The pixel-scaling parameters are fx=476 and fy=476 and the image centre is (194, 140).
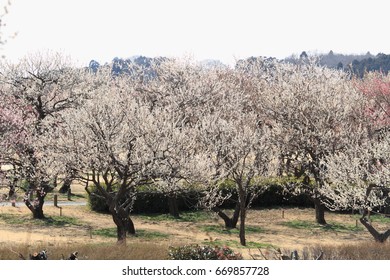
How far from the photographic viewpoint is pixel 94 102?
79.9 ft

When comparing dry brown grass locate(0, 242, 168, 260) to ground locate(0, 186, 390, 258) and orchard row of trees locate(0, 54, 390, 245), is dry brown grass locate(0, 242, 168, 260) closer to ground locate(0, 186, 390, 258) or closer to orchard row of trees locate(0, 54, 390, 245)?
orchard row of trees locate(0, 54, 390, 245)

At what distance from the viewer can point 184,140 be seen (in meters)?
24.8

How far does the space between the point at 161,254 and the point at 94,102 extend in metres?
11.3

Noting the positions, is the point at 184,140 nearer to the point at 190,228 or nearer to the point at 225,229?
the point at 190,228

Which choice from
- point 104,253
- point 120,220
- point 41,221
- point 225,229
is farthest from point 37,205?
point 104,253

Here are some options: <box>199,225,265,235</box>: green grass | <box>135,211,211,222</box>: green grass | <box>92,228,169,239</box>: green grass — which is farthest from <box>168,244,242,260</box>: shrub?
<box>135,211,211,222</box>: green grass

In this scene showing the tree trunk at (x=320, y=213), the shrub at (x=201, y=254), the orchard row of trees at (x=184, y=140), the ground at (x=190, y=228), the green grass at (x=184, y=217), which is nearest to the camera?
the shrub at (x=201, y=254)

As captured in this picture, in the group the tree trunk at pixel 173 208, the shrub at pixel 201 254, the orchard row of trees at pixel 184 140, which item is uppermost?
the orchard row of trees at pixel 184 140

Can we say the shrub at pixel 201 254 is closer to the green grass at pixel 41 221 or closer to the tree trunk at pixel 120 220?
the tree trunk at pixel 120 220

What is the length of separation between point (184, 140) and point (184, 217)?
348 inches

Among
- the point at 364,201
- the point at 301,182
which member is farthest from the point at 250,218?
the point at 364,201

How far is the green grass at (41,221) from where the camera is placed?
95.6 feet

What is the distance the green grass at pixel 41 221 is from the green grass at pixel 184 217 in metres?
4.54

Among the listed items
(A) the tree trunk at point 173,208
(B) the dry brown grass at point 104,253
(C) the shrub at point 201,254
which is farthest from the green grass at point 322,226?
(C) the shrub at point 201,254
